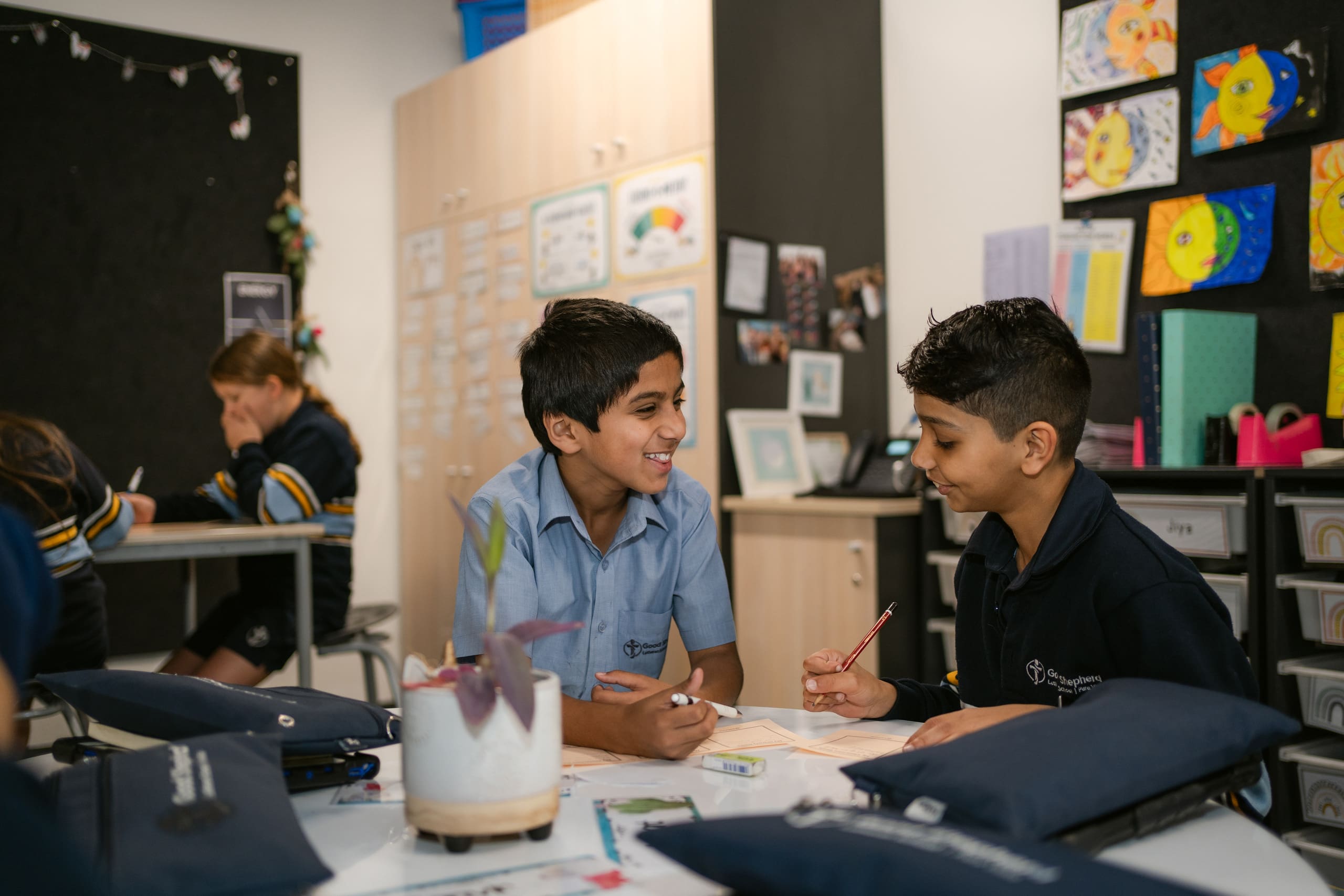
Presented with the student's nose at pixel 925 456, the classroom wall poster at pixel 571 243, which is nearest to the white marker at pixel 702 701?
the student's nose at pixel 925 456

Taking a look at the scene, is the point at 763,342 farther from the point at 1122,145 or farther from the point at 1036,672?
the point at 1036,672

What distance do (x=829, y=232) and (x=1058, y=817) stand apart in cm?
275

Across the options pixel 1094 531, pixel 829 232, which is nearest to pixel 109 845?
pixel 1094 531

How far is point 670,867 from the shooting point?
72 cm

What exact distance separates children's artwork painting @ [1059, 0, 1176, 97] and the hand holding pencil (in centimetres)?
208

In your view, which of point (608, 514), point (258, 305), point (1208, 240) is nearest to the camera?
point (608, 514)

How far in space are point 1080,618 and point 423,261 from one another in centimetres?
370

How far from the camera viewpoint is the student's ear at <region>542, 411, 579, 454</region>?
1569 millimetres

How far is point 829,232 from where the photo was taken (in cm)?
323

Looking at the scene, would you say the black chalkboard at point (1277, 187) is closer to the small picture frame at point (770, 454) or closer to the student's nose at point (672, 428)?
the small picture frame at point (770, 454)

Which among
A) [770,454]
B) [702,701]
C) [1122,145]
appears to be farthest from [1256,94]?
[702,701]

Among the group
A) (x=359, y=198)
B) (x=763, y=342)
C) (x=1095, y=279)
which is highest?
(x=359, y=198)

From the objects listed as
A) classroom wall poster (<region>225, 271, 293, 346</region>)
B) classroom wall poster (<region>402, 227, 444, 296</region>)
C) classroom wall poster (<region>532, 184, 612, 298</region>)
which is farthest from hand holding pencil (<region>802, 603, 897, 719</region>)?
classroom wall poster (<region>225, 271, 293, 346</region>)

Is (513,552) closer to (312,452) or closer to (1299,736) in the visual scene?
(1299,736)
